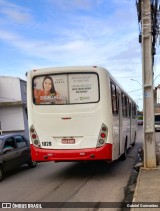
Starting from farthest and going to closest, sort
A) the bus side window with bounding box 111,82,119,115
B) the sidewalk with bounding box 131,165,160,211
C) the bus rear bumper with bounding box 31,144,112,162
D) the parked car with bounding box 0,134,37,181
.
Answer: the parked car with bounding box 0,134,37,181 < the bus side window with bounding box 111,82,119,115 < the bus rear bumper with bounding box 31,144,112,162 < the sidewalk with bounding box 131,165,160,211

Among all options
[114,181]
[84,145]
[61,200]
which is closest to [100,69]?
[84,145]

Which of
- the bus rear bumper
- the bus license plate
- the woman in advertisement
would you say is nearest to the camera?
the bus rear bumper

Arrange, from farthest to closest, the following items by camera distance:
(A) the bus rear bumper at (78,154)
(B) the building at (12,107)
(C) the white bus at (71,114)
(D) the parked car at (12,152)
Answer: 1. (B) the building at (12,107)
2. (D) the parked car at (12,152)
3. (C) the white bus at (71,114)
4. (A) the bus rear bumper at (78,154)

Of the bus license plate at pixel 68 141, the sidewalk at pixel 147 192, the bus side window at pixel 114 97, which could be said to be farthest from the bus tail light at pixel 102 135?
the sidewalk at pixel 147 192

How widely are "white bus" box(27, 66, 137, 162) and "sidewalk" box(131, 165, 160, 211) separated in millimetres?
1242

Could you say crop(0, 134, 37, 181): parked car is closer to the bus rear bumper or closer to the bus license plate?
the bus rear bumper

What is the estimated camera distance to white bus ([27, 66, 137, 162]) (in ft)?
31.3

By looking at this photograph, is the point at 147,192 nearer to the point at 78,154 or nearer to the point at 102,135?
the point at 102,135

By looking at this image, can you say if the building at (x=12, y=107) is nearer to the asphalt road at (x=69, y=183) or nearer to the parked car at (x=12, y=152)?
the parked car at (x=12, y=152)

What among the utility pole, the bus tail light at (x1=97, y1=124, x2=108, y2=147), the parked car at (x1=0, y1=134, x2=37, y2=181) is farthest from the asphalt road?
the utility pole

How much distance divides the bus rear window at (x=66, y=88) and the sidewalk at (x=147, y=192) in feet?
8.50

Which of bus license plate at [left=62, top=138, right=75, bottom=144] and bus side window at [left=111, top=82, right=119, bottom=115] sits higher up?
bus side window at [left=111, top=82, right=119, bottom=115]

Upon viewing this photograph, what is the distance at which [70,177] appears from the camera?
10.4m

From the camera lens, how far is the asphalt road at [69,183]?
25.5ft
